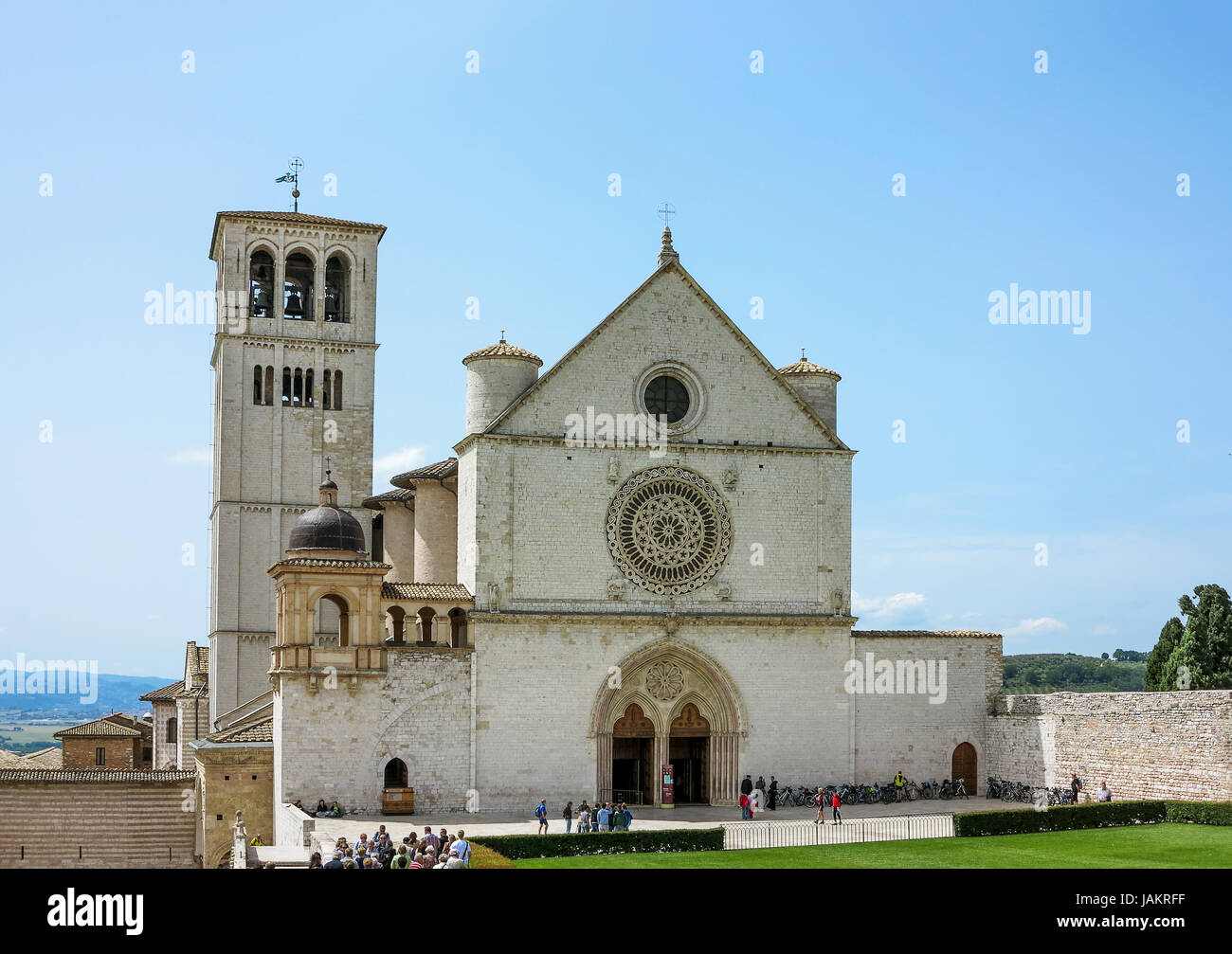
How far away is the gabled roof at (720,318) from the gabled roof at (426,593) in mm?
4770

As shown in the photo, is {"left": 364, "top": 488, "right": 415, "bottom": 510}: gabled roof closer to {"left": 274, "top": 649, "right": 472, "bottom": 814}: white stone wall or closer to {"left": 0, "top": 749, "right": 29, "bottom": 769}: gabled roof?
{"left": 274, "top": 649, "right": 472, "bottom": 814}: white stone wall

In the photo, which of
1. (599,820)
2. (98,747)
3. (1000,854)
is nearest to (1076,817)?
(1000,854)

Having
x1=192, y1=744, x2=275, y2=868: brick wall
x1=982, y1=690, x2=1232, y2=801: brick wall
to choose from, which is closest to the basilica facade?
x1=192, y1=744, x2=275, y2=868: brick wall

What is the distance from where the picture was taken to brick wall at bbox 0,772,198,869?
44.7 meters

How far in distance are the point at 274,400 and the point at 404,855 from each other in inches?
1253

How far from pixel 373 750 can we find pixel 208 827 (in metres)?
5.32

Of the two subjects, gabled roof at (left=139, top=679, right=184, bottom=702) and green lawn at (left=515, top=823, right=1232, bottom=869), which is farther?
gabled roof at (left=139, top=679, right=184, bottom=702)

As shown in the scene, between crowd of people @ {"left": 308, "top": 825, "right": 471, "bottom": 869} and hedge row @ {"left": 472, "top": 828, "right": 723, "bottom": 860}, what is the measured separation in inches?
159

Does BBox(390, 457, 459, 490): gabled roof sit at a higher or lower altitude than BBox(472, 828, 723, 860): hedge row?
higher

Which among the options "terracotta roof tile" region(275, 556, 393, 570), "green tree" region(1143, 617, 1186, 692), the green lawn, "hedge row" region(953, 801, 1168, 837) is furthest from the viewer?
"green tree" region(1143, 617, 1186, 692)

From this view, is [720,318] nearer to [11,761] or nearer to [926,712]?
[926,712]
